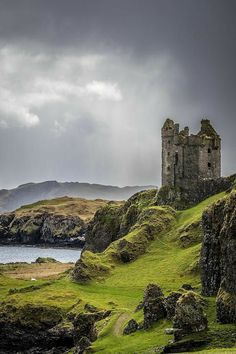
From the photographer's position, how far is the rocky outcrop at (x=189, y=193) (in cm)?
14018

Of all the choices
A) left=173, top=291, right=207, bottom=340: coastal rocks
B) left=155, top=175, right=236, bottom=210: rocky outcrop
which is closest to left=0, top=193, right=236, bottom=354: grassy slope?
left=173, top=291, right=207, bottom=340: coastal rocks

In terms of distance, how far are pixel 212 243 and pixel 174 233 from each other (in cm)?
5595

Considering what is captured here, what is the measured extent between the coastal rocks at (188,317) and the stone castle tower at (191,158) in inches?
3520

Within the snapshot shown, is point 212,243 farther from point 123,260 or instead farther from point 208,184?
point 208,184

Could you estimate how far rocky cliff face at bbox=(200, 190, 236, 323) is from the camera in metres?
57.4

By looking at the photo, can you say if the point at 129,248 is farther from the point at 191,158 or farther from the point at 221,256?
the point at 221,256

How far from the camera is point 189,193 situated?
14512 cm

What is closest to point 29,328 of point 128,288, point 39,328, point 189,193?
point 39,328

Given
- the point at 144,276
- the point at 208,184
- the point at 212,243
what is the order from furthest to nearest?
the point at 208,184 < the point at 144,276 < the point at 212,243

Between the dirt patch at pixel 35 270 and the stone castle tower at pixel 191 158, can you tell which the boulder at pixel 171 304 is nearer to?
the stone castle tower at pixel 191 158

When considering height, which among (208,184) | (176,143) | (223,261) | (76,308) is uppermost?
(176,143)

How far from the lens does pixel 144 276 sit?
106875 mm

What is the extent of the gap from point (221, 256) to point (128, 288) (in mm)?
38831

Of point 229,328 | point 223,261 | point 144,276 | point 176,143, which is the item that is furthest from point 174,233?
point 229,328
